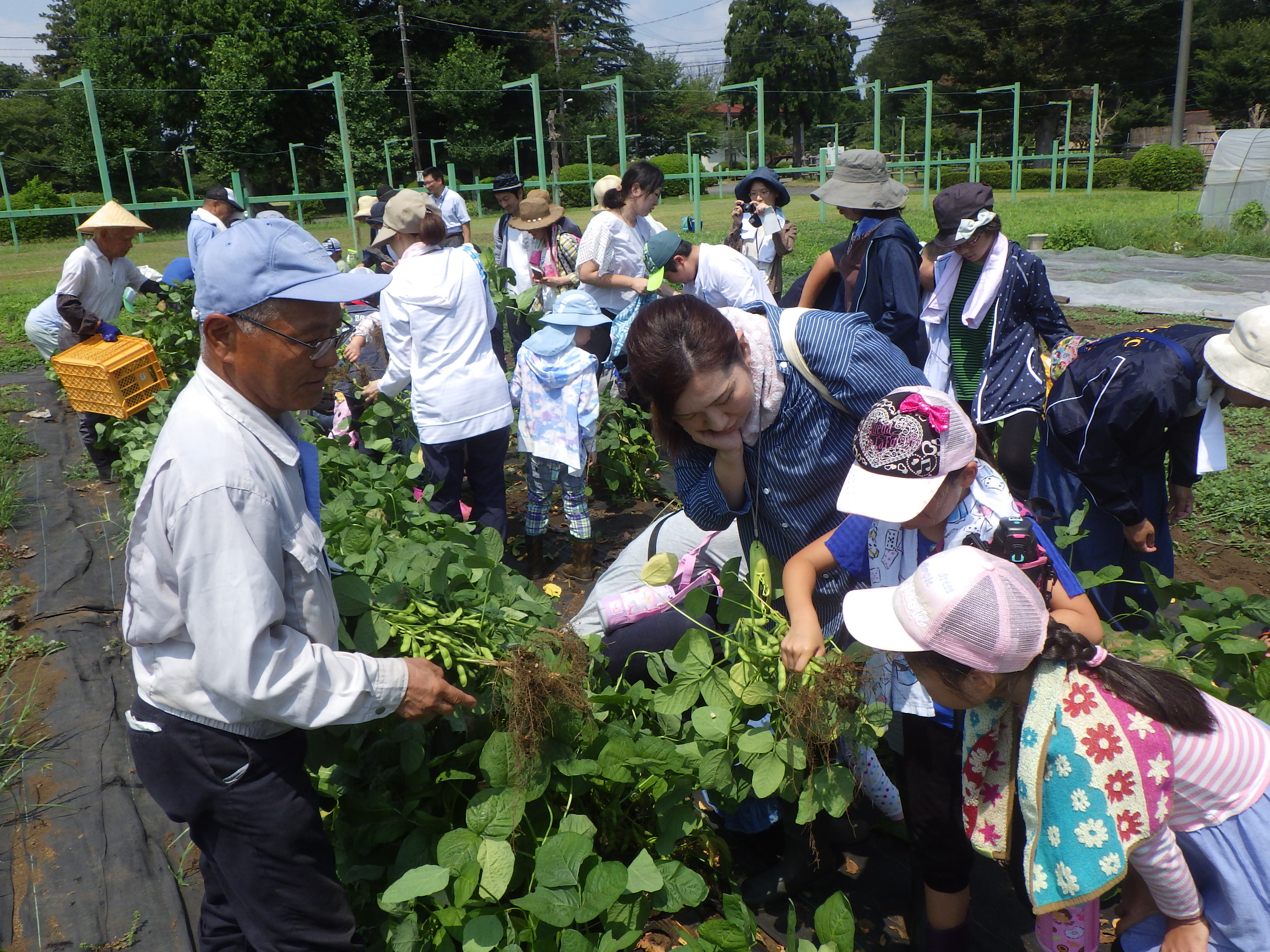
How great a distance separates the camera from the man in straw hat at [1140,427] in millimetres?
2361

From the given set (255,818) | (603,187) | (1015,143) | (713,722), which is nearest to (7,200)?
(603,187)

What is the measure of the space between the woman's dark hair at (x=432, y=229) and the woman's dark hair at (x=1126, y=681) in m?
2.97

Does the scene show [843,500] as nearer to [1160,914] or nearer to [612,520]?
[1160,914]

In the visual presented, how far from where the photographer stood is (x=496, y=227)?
6.71 m

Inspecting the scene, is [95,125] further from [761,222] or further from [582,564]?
[582,564]

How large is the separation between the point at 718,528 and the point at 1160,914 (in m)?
1.16

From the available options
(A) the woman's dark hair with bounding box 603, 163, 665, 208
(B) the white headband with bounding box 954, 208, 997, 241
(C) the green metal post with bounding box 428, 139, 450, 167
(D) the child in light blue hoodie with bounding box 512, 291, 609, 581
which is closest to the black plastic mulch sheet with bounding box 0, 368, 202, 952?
(D) the child in light blue hoodie with bounding box 512, 291, 609, 581

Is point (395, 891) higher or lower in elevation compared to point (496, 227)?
lower

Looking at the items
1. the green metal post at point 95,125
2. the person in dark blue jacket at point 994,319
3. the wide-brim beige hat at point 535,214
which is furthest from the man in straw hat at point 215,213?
the person in dark blue jacket at point 994,319

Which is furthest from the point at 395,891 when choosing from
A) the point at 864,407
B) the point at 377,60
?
the point at 377,60

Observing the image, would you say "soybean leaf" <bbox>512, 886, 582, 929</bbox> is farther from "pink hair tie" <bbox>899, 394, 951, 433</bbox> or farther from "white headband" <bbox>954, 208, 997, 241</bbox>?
"white headband" <bbox>954, 208, 997, 241</bbox>

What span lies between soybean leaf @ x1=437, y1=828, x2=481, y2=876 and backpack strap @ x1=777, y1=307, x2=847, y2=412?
1.19m

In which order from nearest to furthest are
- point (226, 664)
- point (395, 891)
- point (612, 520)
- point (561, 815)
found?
point (226, 664) < point (395, 891) < point (561, 815) < point (612, 520)

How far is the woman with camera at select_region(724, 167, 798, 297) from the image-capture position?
6.30 metres
